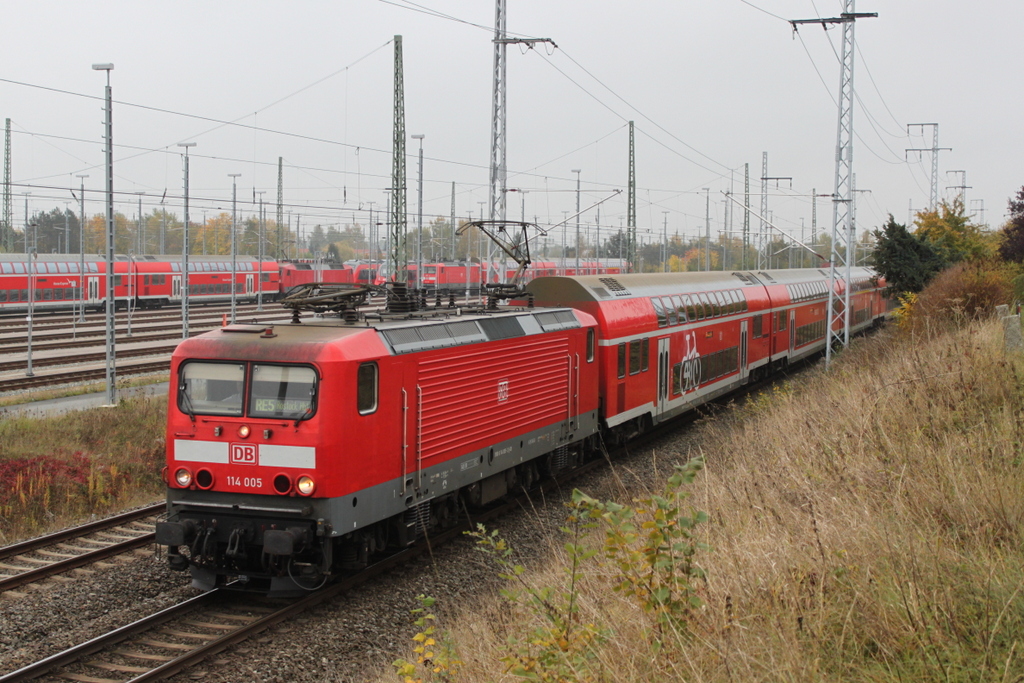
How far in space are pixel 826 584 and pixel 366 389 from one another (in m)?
5.34

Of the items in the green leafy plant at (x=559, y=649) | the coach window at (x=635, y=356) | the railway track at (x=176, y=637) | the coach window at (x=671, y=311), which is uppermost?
the coach window at (x=671, y=311)

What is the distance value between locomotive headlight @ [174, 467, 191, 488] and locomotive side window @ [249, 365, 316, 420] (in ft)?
3.12

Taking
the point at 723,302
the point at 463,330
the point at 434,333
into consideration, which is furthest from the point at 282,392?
the point at 723,302

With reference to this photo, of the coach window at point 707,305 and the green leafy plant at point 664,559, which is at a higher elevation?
the coach window at point 707,305

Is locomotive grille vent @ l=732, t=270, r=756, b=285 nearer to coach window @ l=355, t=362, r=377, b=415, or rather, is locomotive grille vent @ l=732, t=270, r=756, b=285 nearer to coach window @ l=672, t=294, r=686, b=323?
coach window @ l=672, t=294, r=686, b=323

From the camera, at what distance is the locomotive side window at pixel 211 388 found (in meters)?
9.36

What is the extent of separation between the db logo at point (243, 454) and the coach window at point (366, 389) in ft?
3.72

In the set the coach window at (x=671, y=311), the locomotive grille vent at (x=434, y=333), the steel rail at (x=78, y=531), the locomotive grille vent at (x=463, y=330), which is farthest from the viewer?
the coach window at (x=671, y=311)

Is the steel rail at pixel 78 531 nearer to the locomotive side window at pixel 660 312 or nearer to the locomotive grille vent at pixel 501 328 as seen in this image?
the locomotive grille vent at pixel 501 328

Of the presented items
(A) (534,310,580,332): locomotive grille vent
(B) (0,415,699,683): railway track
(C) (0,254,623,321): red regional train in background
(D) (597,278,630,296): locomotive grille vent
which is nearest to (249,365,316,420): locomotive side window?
(B) (0,415,699,683): railway track

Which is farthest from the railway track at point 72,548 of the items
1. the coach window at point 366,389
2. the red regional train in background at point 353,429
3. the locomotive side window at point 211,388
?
the coach window at point 366,389

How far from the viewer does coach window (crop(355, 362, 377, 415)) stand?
30.8 feet

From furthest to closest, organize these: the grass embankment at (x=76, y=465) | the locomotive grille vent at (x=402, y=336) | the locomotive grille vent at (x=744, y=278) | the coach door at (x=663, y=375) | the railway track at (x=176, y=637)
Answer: the locomotive grille vent at (x=744, y=278)
the coach door at (x=663, y=375)
the grass embankment at (x=76, y=465)
the locomotive grille vent at (x=402, y=336)
the railway track at (x=176, y=637)

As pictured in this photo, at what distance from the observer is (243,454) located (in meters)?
9.24
